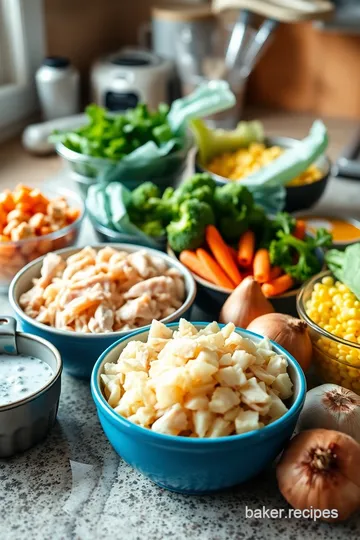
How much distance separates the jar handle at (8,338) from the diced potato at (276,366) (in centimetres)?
43

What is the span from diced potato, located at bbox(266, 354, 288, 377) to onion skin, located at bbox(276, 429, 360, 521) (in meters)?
0.11

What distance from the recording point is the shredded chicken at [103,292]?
4.11ft

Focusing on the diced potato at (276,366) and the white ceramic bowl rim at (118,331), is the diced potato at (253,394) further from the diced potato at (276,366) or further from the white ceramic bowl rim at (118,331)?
the white ceramic bowl rim at (118,331)

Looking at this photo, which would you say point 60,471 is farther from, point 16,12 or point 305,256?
point 16,12

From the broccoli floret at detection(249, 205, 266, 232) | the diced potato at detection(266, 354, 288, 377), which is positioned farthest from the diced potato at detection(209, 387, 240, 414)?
the broccoli floret at detection(249, 205, 266, 232)

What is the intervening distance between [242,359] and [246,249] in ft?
1.65

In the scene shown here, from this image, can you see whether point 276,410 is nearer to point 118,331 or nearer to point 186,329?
point 186,329

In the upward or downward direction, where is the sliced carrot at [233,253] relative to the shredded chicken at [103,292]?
downward

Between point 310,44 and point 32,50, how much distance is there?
106 centimetres

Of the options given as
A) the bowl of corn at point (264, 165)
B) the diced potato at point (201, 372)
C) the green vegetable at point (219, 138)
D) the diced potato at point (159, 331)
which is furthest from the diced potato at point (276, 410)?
the green vegetable at point (219, 138)

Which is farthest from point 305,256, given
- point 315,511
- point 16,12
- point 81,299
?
point 16,12

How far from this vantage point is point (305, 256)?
1443 mm

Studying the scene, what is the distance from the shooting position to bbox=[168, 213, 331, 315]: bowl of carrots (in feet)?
4.61

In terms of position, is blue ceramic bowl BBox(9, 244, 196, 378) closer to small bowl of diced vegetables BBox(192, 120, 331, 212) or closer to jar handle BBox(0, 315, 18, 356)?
jar handle BBox(0, 315, 18, 356)
